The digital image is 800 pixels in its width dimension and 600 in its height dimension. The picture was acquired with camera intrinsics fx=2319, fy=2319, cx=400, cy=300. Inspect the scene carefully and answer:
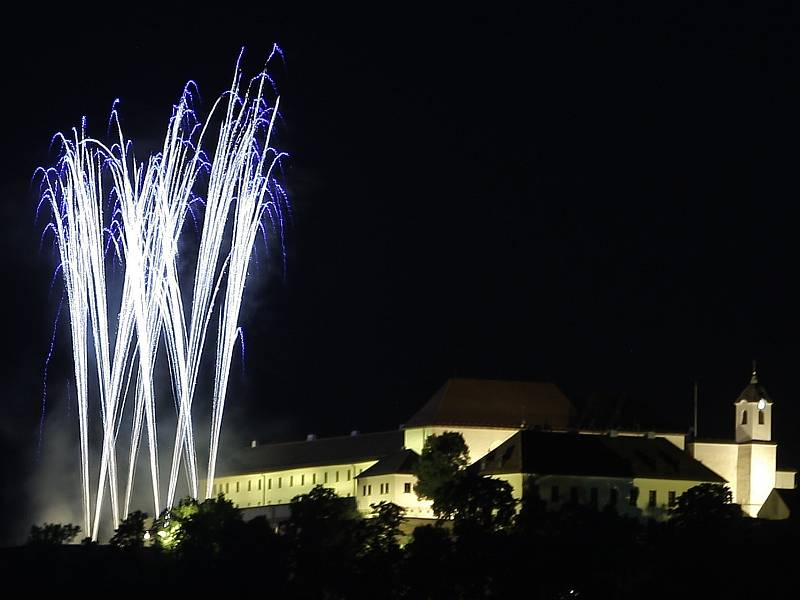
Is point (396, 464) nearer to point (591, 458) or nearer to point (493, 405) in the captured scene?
point (493, 405)

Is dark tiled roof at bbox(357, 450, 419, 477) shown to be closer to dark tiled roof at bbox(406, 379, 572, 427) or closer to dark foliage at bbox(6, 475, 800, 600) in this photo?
dark tiled roof at bbox(406, 379, 572, 427)

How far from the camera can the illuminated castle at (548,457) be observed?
396 ft

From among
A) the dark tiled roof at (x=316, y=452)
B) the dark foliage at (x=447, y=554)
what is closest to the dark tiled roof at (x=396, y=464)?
the dark tiled roof at (x=316, y=452)

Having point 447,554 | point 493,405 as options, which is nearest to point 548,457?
point 493,405

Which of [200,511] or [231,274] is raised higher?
[231,274]

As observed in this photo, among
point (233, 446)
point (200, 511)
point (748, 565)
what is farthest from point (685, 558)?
point (233, 446)

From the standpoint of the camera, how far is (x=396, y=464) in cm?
12638

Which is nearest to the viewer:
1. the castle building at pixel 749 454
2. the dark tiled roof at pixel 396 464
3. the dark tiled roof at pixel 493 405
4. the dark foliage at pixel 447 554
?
the dark foliage at pixel 447 554

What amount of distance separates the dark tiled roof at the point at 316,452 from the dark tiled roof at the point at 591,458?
12404mm

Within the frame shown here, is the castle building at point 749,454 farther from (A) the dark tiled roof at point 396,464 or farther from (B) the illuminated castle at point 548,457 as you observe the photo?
(A) the dark tiled roof at point 396,464

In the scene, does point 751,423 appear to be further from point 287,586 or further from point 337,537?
point 287,586

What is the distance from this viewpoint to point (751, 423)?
128125 millimetres

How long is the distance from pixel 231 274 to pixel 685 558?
850 inches

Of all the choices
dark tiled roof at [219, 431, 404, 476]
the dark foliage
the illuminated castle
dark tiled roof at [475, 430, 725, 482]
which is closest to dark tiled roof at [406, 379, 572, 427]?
the illuminated castle
